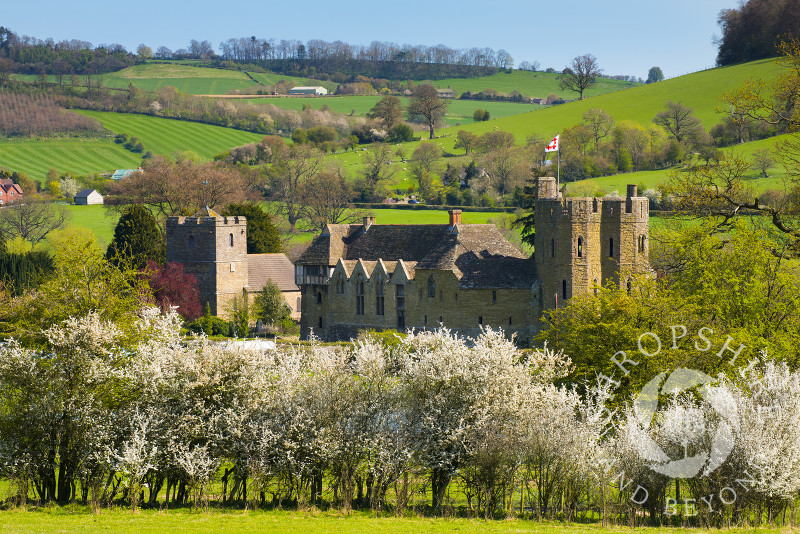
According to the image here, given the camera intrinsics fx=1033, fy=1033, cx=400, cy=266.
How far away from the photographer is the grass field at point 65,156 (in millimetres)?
147375

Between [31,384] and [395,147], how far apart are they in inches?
4662

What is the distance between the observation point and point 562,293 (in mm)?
57062

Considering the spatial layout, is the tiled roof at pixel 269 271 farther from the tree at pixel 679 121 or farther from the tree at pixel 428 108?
the tree at pixel 428 108

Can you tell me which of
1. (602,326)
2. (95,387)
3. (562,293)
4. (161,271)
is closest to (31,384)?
(95,387)

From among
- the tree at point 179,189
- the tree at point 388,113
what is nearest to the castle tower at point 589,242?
the tree at point 179,189

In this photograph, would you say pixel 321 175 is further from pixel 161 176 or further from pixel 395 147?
pixel 395 147

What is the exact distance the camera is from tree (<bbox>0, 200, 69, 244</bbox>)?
109312 millimetres

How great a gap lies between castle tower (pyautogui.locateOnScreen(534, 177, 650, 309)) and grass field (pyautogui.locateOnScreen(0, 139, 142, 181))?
104m

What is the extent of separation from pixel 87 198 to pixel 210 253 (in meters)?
54.3

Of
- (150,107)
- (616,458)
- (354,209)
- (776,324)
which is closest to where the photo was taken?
(616,458)

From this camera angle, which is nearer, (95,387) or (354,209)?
(95,387)

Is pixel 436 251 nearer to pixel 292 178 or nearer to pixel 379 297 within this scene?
pixel 379 297

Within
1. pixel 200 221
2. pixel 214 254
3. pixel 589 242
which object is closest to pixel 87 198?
pixel 200 221

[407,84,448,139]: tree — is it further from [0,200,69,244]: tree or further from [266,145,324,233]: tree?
[0,200,69,244]: tree
